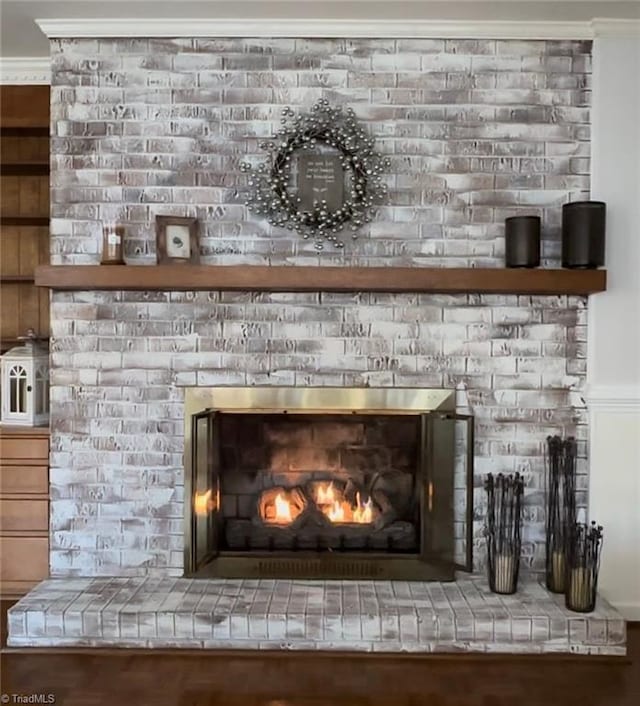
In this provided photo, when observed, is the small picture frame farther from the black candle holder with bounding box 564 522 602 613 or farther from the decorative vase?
the black candle holder with bounding box 564 522 602 613

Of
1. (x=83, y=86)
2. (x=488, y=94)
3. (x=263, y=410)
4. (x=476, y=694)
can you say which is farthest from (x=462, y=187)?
(x=476, y=694)

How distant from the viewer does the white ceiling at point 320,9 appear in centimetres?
275

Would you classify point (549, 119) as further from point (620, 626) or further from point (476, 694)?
point (476, 694)

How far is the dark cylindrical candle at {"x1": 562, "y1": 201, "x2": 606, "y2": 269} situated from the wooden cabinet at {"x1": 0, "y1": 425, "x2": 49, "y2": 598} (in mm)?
2220

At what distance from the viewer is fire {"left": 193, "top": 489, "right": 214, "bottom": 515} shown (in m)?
2.95

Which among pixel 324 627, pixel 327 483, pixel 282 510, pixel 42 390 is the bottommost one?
pixel 324 627

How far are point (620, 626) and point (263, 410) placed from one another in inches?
59.9

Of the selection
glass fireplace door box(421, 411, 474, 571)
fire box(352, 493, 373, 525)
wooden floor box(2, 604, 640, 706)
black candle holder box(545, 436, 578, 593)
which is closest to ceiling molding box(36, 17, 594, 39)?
glass fireplace door box(421, 411, 474, 571)

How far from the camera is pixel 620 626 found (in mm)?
2592

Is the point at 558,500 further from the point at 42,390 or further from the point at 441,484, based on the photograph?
the point at 42,390

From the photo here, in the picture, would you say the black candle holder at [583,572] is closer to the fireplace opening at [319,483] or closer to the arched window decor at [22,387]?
the fireplace opening at [319,483]

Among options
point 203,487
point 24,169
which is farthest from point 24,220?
point 203,487

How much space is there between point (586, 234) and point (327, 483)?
1.41m

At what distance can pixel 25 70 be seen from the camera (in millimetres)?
3320
